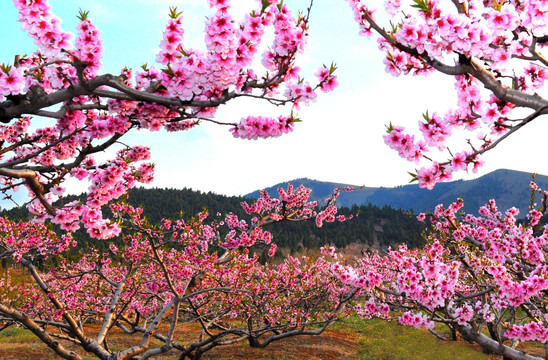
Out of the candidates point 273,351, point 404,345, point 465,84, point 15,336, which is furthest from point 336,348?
point 15,336

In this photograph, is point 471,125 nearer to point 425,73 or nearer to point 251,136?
point 425,73

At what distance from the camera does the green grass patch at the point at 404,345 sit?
15766 millimetres

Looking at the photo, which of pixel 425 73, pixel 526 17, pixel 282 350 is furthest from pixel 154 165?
pixel 282 350

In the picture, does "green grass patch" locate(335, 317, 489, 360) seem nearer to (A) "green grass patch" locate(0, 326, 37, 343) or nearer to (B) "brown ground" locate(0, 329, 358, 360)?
(B) "brown ground" locate(0, 329, 358, 360)

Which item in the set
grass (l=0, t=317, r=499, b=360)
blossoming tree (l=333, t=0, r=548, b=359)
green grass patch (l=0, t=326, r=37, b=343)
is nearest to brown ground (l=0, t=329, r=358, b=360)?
grass (l=0, t=317, r=499, b=360)

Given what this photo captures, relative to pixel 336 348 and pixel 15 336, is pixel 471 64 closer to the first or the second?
pixel 336 348

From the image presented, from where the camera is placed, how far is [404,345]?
18125 millimetres

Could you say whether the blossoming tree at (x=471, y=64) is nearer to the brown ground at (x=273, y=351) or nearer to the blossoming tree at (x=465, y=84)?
the blossoming tree at (x=465, y=84)

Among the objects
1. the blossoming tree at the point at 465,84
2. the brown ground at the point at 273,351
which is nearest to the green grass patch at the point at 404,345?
the brown ground at the point at 273,351

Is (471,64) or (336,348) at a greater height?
(471,64)

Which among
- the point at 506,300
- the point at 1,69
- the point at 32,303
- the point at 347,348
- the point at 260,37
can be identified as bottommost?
the point at 347,348

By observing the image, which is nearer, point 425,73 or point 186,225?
point 425,73

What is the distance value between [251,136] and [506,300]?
502 cm

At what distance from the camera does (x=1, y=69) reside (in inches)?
173
